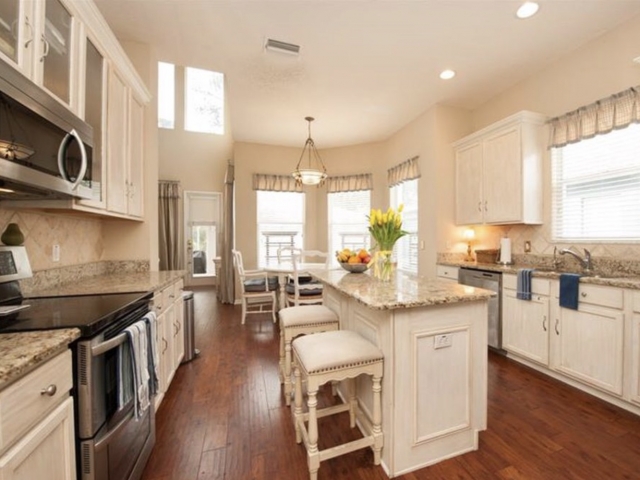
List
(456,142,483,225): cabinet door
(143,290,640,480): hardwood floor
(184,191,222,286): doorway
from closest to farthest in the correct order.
→ (143,290,640,480): hardwood floor
(456,142,483,225): cabinet door
(184,191,222,286): doorway

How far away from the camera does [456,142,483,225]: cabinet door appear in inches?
136

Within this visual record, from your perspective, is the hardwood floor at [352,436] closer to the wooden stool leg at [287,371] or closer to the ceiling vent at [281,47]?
the wooden stool leg at [287,371]

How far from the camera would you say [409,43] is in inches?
105

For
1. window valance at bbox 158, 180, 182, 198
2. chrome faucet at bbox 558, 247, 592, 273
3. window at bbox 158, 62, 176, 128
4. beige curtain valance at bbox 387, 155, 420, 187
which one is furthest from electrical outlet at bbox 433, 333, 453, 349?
window at bbox 158, 62, 176, 128

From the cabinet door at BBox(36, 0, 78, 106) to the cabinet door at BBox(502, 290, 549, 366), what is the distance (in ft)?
12.1

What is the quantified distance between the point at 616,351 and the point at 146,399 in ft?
9.95

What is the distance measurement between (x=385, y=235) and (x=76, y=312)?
5.85ft

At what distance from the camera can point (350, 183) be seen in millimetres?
5355

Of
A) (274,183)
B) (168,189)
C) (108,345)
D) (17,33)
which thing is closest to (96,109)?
(17,33)

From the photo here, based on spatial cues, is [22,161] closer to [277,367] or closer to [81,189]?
[81,189]

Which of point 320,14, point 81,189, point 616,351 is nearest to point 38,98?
point 81,189

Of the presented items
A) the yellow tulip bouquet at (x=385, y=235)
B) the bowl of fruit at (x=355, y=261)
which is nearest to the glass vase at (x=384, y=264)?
the yellow tulip bouquet at (x=385, y=235)

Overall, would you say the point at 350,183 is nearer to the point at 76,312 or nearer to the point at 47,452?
the point at 76,312

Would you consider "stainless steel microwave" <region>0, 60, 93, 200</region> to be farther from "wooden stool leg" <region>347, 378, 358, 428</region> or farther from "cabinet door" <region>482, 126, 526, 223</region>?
"cabinet door" <region>482, 126, 526, 223</region>
